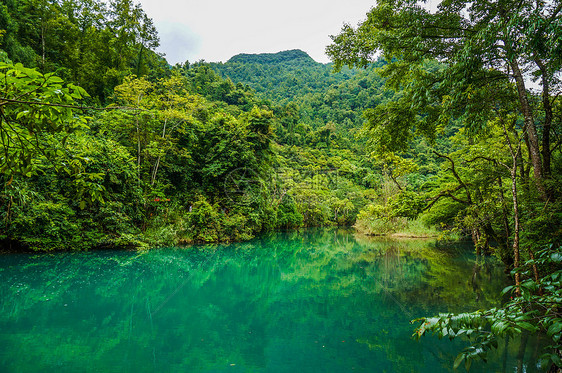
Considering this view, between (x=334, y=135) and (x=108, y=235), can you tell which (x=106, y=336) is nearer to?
(x=108, y=235)

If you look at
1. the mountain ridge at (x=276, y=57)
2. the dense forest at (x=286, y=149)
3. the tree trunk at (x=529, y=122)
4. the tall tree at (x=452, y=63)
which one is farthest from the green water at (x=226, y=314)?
the mountain ridge at (x=276, y=57)

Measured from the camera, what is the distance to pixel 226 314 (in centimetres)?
538

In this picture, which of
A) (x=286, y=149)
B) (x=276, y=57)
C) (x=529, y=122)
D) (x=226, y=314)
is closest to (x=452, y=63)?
(x=529, y=122)

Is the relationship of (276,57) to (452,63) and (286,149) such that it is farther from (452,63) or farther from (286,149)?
(452,63)

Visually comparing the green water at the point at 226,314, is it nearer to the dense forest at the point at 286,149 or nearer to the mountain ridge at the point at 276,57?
the dense forest at the point at 286,149

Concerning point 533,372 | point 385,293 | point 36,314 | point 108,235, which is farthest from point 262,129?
point 533,372

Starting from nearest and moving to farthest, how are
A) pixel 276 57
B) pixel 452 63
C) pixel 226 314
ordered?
pixel 452 63, pixel 226 314, pixel 276 57

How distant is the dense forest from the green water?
117 cm

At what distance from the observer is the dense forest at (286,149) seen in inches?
62.0

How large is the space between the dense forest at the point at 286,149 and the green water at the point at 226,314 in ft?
3.83

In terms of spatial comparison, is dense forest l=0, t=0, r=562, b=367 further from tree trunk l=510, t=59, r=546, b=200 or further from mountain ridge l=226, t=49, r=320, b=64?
mountain ridge l=226, t=49, r=320, b=64

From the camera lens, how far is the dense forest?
5.16 ft

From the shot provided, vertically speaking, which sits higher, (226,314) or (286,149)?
(286,149)

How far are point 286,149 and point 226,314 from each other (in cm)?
3279
